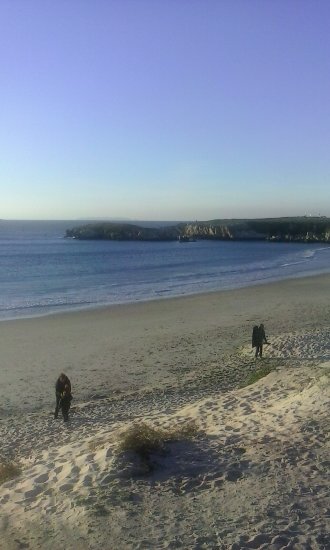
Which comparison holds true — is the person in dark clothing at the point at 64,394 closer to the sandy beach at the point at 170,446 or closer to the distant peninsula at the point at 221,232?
the sandy beach at the point at 170,446

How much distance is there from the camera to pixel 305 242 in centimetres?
11081

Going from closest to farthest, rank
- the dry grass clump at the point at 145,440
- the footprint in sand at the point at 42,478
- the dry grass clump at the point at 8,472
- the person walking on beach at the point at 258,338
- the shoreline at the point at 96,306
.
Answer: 1. the footprint in sand at the point at 42,478
2. the dry grass clump at the point at 145,440
3. the dry grass clump at the point at 8,472
4. the person walking on beach at the point at 258,338
5. the shoreline at the point at 96,306

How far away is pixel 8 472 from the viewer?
8.30 meters

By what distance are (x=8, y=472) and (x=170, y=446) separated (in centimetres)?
254

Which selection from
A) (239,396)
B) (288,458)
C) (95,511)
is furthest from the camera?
(239,396)

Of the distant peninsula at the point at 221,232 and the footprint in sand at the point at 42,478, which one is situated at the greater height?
the distant peninsula at the point at 221,232

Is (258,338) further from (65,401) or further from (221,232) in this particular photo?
(221,232)

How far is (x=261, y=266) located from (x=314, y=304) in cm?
2826

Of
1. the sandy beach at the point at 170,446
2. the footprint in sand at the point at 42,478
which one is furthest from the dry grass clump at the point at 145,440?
the footprint in sand at the point at 42,478

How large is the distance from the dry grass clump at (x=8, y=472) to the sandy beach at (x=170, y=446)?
13 centimetres

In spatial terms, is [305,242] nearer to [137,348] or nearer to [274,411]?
[137,348]

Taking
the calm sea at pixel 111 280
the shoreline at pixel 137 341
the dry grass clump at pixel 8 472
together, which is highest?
the dry grass clump at pixel 8 472

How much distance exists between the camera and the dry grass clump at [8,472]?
8.17 metres

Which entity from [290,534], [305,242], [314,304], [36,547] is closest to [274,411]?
[290,534]
